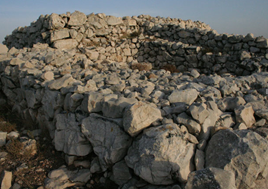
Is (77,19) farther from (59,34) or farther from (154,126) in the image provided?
(154,126)

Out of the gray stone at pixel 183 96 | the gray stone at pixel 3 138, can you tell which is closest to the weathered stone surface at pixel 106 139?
the gray stone at pixel 183 96

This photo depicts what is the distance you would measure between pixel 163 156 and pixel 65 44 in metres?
8.24

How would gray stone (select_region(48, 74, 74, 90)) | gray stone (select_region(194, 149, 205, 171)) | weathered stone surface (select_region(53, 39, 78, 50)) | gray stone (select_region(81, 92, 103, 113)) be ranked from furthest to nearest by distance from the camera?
weathered stone surface (select_region(53, 39, 78, 50))
gray stone (select_region(48, 74, 74, 90))
gray stone (select_region(81, 92, 103, 113))
gray stone (select_region(194, 149, 205, 171))

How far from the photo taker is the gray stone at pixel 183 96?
3805mm

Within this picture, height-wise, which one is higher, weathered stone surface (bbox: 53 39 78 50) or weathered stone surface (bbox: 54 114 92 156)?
weathered stone surface (bbox: 53 39 78 50)

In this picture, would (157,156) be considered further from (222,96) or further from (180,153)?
(222,96)

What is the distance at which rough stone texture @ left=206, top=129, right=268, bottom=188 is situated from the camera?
2395 mm

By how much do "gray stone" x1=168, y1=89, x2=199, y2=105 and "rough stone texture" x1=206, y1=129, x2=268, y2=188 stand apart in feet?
3.84

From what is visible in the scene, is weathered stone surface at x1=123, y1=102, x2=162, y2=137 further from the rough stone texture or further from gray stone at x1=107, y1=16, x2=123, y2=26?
gray stone at x1=107, y1=16, x2=123, y2=26

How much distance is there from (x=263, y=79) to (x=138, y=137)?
13.8 feet

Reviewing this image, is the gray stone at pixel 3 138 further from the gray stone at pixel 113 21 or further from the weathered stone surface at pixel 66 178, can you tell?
the gray stone at pixel 113 21

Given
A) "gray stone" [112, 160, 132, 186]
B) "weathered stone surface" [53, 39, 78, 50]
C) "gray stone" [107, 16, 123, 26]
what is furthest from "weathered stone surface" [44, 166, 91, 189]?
"gray stone" [107, 16, 123, 26]

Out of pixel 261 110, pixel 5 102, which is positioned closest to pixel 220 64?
pixel 261 110

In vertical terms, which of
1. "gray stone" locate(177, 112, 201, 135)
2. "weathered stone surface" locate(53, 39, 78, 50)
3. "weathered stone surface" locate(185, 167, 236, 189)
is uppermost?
"weathered stone surface" locate(53, 39, 78, 50)
